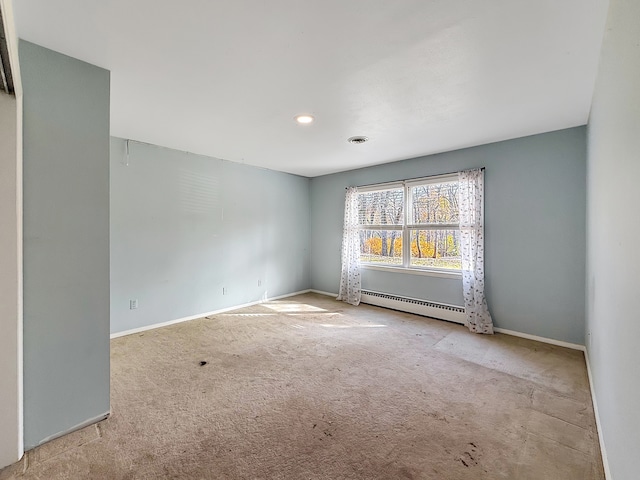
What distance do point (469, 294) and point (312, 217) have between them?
10.7ft

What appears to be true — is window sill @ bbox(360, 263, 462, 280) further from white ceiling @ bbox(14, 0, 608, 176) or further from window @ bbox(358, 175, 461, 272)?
white ceiling @ bbox(14, 0, 608, 176)

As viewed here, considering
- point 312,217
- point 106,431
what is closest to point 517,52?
point 106,431

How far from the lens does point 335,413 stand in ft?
6.60

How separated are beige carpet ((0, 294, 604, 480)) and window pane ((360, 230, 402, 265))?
1.58 metres

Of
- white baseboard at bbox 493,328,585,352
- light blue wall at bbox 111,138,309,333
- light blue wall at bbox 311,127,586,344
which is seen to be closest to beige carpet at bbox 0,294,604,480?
white baseboard at bbox 493,328,585,352

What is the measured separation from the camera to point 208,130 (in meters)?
3.16

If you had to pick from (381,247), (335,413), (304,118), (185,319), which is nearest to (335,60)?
(304,118)

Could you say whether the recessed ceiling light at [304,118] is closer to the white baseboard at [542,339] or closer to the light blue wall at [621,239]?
the light blue wall at [621,239]

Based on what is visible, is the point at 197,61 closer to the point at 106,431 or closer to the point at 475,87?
the point at 475,87

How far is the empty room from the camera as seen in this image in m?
1.48

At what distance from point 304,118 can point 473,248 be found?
267cm

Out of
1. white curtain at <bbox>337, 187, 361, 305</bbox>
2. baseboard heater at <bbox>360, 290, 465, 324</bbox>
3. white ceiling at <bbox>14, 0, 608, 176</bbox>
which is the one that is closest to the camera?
white ceiling at <bbox>14, 0, 608, 176</bbox>

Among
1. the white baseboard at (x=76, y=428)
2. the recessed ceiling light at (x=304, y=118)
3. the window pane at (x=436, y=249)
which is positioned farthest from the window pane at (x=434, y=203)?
the white baseboard at (x=76, y=428)

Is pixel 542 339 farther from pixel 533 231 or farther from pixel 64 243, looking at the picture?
pixel 64 243
